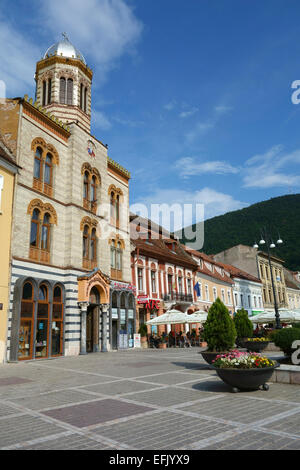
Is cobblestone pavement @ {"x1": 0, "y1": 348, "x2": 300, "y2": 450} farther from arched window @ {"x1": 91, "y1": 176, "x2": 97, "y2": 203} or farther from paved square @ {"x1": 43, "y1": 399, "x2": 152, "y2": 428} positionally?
arched window @ {"x1": 91, "y1": 176, "x2": 97, "y2": 203}

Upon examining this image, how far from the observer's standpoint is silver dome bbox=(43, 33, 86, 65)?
92.1ft

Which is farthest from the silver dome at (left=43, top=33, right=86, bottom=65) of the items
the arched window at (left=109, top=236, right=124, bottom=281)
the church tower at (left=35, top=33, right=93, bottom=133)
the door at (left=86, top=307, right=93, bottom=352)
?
the door at (left=86, top=307, right=93, bottom=352)

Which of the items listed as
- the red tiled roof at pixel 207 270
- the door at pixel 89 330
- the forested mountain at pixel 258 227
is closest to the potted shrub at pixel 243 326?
the door at pixel 89 330

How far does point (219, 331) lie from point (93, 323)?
1430cm

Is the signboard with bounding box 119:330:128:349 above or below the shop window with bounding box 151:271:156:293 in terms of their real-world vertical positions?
below

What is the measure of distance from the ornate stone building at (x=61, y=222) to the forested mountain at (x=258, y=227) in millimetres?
44791

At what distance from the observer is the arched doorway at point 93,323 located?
2392 centimetres

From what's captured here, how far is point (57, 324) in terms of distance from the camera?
815 inches

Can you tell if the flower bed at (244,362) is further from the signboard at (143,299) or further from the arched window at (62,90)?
the arched window at (62,90)

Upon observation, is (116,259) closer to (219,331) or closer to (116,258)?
(116,258)

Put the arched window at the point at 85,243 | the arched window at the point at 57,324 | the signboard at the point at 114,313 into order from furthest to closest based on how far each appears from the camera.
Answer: the signboard at the point at 114,313, the arched window at the point at 85,243, the arched window at the point at 57,324

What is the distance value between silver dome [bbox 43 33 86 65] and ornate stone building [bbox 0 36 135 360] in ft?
0.29

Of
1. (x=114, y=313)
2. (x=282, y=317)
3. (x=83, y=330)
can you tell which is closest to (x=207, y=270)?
(x=282, y=317)

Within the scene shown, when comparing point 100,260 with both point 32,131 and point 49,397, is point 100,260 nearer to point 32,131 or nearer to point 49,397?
point 32,131
